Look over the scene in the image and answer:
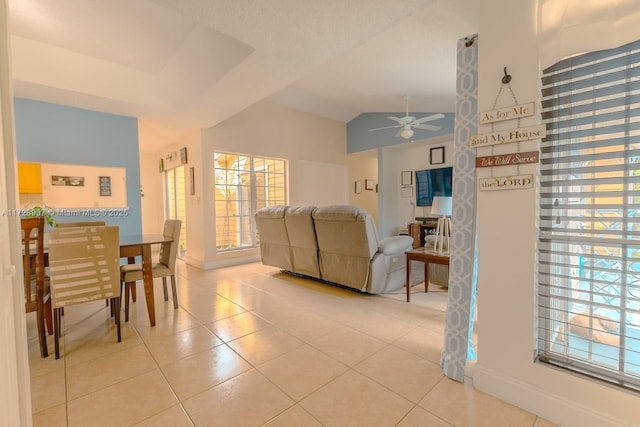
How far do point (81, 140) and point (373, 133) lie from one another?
5266 millimetres

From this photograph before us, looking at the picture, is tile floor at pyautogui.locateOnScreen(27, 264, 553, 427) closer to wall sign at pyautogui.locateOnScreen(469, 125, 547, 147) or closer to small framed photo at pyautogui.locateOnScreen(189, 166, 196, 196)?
wall sign at pyautogui.locateOnScreen(469, 125, 547, 147)

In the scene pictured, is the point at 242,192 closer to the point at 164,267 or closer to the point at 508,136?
the point at 164,267

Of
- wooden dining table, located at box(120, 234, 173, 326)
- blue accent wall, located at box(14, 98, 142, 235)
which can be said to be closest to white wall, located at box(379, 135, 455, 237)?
blue accent wall, located at box(14, 98, 142, 235)

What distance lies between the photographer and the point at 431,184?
19.3ft

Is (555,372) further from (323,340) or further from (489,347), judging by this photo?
(323,340)

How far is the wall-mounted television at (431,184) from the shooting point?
5.59 m

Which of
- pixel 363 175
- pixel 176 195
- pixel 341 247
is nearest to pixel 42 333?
pixel 341 247

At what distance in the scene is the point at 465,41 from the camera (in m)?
1.58

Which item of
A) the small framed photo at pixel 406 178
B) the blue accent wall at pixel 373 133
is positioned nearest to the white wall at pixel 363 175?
the blue accent wall at pixel 373 133

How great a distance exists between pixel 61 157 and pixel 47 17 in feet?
5.56

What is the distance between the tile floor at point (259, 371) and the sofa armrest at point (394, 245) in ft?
1.86

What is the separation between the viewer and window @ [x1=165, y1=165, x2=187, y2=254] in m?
5.60

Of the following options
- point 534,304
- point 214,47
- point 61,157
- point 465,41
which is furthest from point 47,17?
point 534,304

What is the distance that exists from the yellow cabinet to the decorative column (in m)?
4.61
